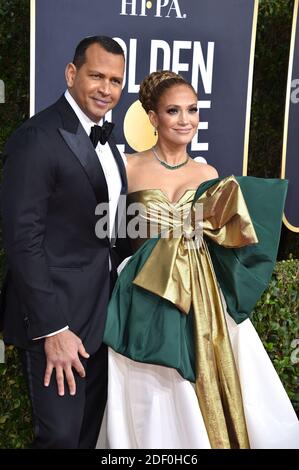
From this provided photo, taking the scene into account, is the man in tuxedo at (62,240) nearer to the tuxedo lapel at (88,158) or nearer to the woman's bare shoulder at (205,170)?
the tuxedo lapel at (88,158)

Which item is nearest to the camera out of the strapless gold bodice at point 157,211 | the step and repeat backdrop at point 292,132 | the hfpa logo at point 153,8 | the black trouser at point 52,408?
the black trouser at point 52,408

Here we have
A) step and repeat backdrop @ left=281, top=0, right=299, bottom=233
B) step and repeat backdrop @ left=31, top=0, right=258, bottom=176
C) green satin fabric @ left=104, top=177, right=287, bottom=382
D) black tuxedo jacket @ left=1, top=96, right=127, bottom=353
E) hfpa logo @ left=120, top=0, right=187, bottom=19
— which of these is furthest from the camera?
step and repeat backdrop @ left=281, top=0, right=299, bottom=233

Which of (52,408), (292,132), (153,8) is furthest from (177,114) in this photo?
(52,408)

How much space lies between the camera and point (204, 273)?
2.61 meters

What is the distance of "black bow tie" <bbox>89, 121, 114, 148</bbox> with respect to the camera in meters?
2.39

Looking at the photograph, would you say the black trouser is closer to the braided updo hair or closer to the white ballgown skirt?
the white ballgown skirt

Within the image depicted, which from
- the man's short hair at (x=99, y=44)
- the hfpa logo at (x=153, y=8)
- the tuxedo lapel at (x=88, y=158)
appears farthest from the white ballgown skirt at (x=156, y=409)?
the hfpa logo at (x=153, y=8)

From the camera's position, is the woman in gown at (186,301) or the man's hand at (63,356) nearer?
the man's hand at (63,356)

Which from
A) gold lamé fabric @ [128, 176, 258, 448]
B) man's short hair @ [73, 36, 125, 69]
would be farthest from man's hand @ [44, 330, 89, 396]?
man's short hair @ [73, 36, 125, 69]

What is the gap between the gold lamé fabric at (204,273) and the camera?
2.52 metres

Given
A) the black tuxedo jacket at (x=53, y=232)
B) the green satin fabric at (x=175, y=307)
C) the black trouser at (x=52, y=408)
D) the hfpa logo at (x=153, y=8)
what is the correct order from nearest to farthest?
the black tuxedo jacket at (x=53, y=232)
the black trouser at (x=52, y=408)
the green satin fabric at (x=175, y=307)
the hfpa logo at (x=153, y=8)

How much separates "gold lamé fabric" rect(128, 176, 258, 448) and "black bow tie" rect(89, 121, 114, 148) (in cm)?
29
